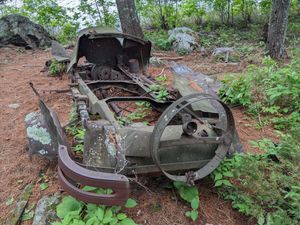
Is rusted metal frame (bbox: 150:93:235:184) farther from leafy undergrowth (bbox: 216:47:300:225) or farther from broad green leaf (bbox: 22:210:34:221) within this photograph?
broad green leaf (bbox: 22:210:34:221)

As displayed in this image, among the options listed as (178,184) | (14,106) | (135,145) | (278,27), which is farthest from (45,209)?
(278,27)

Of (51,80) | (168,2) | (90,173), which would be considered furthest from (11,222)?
(168,2)

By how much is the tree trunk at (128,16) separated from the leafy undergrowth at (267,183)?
20.7ft

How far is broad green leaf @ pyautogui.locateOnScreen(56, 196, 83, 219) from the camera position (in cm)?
240

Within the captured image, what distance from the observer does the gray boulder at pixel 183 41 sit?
355 inches

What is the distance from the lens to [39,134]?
3156 millimetres

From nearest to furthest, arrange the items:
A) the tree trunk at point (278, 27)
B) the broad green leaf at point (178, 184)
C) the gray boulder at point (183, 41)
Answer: the broad green leaf at point (178, 184)
the tree trunk at point (278, 27)
the gray boulder at point (183, 41)

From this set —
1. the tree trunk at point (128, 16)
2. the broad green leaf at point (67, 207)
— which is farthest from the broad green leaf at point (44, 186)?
the tree trunk at point (128, 16)

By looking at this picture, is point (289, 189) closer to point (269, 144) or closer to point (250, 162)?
point (250, 162)

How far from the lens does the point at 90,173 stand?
2127 mm

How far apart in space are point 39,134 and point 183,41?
684 cm

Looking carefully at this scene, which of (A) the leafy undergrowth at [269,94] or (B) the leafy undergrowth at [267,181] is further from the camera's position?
(A) the leafy undergrowth at [269,94]

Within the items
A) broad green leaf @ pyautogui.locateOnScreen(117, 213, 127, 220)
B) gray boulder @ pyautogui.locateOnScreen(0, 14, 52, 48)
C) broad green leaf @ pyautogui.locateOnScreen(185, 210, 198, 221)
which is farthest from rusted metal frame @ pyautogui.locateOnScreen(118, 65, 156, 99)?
gray boulder @ pyautogui.locateOnScreen(0, 14, 52, 48)

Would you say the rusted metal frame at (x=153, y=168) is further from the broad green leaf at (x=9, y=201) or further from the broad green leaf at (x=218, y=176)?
the broad green leaf at (x=9, y=201)
